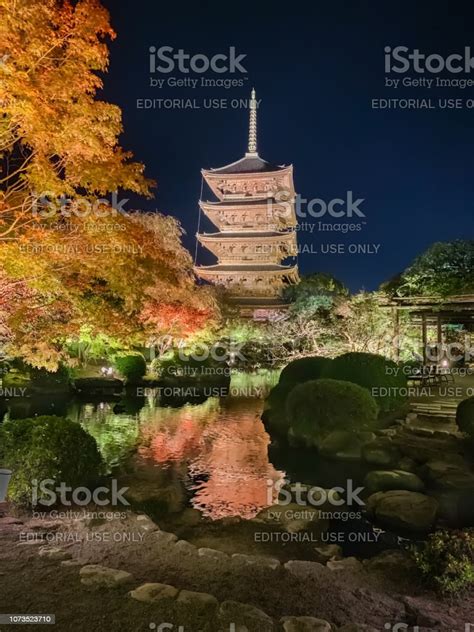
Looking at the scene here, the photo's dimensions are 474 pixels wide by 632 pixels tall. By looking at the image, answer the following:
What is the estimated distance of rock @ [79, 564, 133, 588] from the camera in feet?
13.3

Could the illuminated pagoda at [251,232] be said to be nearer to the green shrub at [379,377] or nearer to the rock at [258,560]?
the green shrub at [379,377]

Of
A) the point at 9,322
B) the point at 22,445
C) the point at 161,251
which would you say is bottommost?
the point at 22,445

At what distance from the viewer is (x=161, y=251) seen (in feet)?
26.4

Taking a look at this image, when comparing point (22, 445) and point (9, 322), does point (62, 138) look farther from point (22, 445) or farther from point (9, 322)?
point (22, 445)

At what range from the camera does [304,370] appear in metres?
14.6

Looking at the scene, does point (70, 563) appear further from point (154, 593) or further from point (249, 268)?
point (249, 268)

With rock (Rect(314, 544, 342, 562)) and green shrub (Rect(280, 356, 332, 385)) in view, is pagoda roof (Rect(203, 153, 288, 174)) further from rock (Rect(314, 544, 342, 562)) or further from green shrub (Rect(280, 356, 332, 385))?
rock (Rect(314, 544, 342, 562))

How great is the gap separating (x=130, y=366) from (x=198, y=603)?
2054 cm

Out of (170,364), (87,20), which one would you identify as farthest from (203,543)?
(170,364)

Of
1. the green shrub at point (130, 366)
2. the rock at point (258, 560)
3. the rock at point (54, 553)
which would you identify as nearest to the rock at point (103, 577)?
the rock at point (54, 553)

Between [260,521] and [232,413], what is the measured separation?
416 inches

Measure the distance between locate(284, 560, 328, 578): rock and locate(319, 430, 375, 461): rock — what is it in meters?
5.47

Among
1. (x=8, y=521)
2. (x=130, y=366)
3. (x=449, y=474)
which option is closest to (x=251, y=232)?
(x=130, y=366)

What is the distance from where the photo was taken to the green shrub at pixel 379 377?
12.5m
